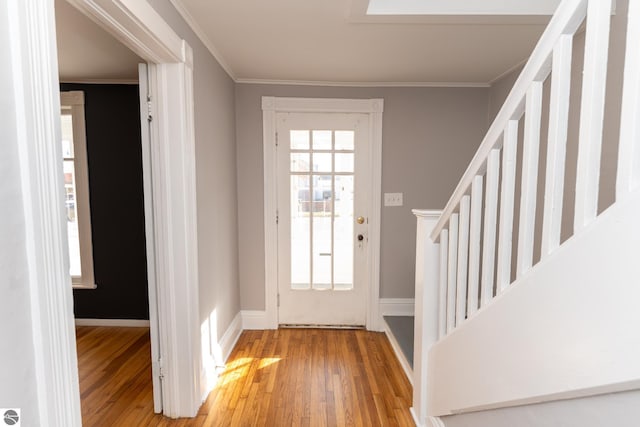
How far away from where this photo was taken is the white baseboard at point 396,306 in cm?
319

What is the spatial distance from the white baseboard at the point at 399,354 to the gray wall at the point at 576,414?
110 centimetres

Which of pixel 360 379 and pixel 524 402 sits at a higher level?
pixel 524 402

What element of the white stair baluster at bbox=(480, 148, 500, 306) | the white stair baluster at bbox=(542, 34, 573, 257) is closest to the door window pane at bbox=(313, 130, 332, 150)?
the white stair baluster at bbox=(480, 148, 500, 306)

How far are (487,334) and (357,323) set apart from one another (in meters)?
2.14

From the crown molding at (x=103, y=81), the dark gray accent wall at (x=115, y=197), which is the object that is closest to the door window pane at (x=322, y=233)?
the dark gray accent wall at (x=115, y=197)

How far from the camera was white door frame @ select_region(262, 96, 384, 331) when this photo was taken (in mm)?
2986

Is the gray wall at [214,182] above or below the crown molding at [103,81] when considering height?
below

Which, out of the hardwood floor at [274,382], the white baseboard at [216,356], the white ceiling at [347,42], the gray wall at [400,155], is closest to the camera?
the white ceiling at [347,42]

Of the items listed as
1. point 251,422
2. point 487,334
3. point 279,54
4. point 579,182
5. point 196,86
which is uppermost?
point 279,54

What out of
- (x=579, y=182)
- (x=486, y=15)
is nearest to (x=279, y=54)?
(x=486, y=15)

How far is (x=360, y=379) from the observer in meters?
2.37

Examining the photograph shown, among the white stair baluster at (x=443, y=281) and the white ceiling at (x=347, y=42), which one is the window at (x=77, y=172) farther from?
the white stair baluster at (x=443, y=281)

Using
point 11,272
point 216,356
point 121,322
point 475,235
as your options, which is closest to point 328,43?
point 475,235

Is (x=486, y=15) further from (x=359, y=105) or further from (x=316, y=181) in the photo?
(x=316, y=181)
